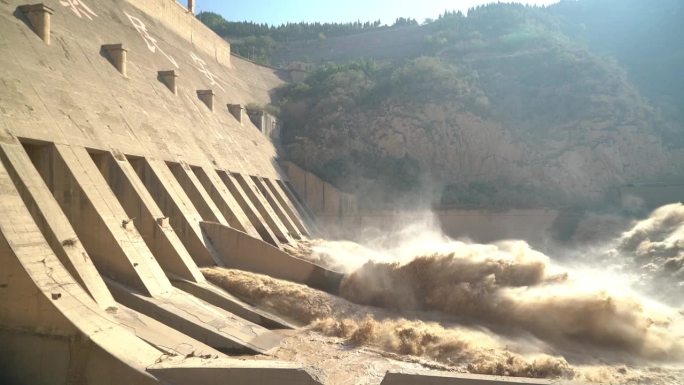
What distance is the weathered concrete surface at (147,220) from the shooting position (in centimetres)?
1205

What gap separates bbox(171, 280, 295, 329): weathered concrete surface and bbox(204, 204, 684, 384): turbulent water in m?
0.68

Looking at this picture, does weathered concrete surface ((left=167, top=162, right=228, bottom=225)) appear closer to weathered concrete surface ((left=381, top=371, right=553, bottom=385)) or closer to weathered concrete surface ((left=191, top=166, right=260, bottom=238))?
weathered concrete surface ((left=191, top=166, right=260, bottom=238))

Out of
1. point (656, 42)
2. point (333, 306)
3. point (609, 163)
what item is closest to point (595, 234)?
point (609, 163)

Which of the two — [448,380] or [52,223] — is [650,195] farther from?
[52,223]

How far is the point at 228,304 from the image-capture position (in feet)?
39.0

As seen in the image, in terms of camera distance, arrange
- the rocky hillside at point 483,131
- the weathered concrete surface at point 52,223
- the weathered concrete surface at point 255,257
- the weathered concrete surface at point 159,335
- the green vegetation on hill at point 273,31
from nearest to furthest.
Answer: the weathered concrete surface at point 159,335 → the weathered concrete surface at point 52,223 → the weathered concrete surface at point 255,257 → the rocky hillside at point 483,131 → the green vegetation on hill at point 273,31

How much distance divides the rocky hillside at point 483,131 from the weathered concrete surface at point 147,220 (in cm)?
1698

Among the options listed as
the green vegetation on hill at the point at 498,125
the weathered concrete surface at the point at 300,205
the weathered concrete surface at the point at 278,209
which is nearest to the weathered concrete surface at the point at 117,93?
the weathered concrete surface at the point at 278,209

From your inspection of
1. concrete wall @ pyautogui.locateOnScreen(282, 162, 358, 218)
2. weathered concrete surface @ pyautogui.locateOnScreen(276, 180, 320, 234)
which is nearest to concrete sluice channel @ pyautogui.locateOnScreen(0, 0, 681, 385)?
weathered concrete surface @ pyautogui.locateOnScreen(276, 180, 320, 234)

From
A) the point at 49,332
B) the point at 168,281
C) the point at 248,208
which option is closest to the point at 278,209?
the point at 248,208

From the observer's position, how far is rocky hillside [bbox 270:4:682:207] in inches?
1143

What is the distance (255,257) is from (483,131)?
21.0 metres

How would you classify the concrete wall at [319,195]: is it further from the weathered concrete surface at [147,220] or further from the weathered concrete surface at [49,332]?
the weathered concrete surface at [49,332]

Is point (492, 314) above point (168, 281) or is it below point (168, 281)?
below
